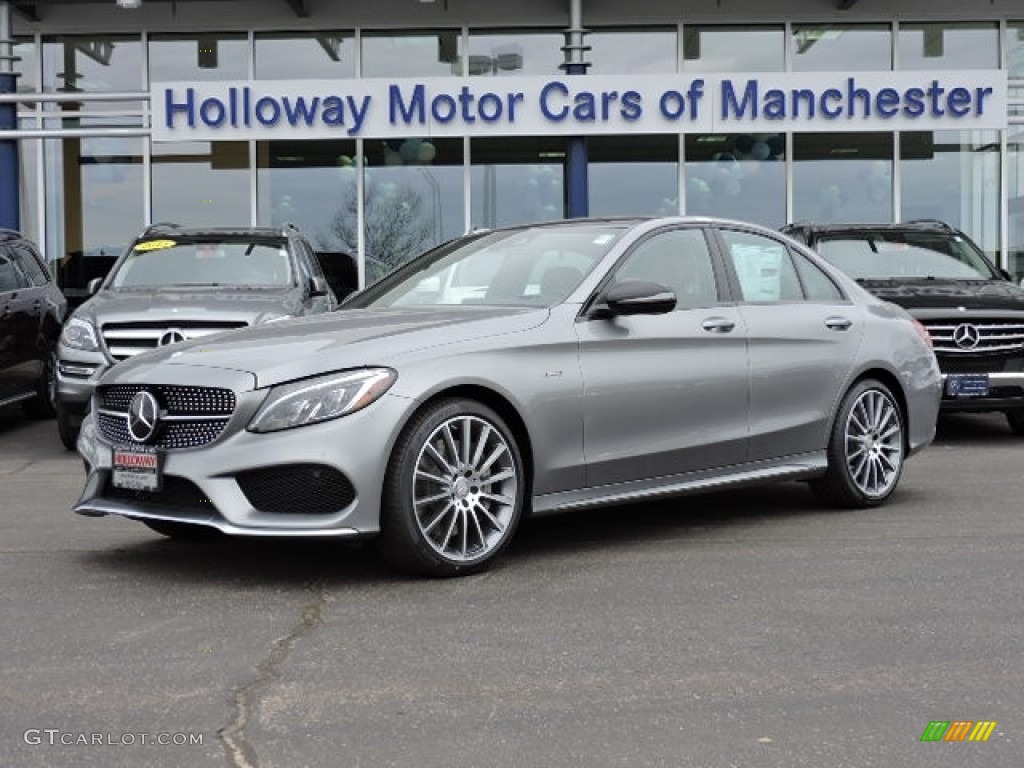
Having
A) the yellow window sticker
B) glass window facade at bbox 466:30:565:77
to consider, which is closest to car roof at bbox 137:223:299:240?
the yellow window sticker

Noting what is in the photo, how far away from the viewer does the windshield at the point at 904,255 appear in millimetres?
11617

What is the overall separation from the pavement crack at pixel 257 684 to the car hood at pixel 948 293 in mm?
6685

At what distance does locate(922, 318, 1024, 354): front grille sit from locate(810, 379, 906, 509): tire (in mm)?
3052

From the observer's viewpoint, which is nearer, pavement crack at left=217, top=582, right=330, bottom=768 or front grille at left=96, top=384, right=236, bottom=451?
pavement crack at left=217, top=582, right=330, bottom=768

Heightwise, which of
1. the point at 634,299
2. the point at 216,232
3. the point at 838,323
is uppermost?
the point at 216,232

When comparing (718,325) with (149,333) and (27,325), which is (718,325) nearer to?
(149,333)

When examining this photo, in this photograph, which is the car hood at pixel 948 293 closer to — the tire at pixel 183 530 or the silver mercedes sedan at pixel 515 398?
the silver mercedes sedan at pixel 515 398

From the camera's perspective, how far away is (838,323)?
724cm

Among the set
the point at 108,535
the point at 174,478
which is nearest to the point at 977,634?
the point at 174,478

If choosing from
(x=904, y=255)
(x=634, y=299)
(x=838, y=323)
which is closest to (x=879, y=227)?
(x=904, y=255)

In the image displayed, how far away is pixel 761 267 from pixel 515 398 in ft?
6.76

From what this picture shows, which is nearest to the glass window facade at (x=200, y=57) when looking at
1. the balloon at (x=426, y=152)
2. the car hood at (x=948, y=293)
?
the balloon at (x=426, y=152)

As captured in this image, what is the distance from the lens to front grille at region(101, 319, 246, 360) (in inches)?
388

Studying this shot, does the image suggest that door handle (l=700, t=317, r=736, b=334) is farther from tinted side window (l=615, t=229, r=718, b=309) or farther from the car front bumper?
the car front bumper
